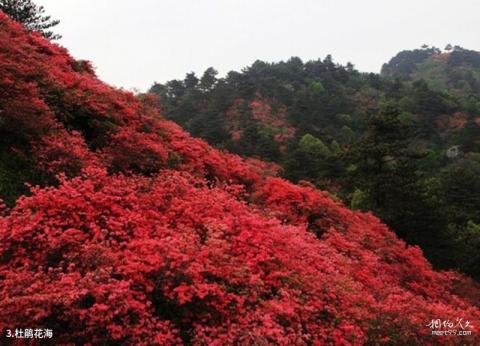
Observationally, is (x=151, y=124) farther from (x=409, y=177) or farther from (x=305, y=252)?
(x=409, y=177)

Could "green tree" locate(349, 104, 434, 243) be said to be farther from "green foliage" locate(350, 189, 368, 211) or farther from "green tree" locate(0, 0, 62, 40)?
"green tree" locate(0, 0, 62, 40)

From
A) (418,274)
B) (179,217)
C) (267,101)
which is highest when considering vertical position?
(267,101)

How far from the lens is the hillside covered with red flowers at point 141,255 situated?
761cm

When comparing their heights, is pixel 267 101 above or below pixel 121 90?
above

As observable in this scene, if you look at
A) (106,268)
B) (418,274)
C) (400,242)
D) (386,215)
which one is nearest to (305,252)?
(106,268)

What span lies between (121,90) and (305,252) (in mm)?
11261

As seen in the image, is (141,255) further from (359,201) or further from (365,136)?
(359,201)

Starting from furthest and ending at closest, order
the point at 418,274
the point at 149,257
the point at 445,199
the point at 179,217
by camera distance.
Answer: the point at 445,199 < the point at 418,274 < the point at 179,217 < the point at 149,257

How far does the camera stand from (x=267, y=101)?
84.8 metres

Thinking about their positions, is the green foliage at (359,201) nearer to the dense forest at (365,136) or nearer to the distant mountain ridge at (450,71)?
the dense forest at (365,136)

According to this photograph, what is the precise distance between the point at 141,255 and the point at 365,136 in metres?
23.3

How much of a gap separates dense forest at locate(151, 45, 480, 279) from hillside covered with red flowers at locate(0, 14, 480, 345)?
1050 centimetres

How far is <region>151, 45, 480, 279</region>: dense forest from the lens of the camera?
25.6 metres

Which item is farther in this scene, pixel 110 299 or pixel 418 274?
pixel 418 274
